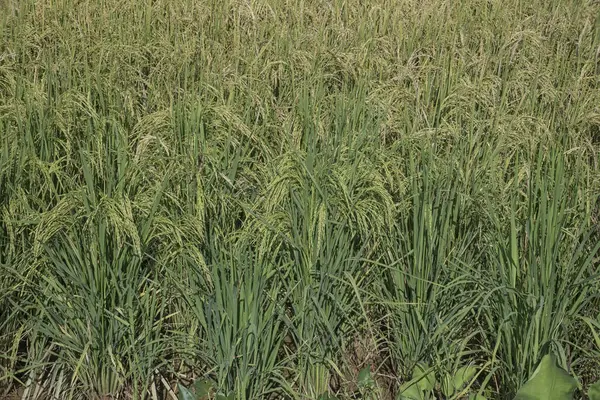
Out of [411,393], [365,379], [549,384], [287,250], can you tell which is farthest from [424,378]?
[287,250]

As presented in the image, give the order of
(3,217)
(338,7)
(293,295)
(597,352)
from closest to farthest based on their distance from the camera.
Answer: (597,352) → (293,295) → (3,217) → (338,7)

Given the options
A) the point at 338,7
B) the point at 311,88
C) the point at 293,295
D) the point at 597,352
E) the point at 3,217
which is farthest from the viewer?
the point at 338,7

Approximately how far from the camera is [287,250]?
2920 mm

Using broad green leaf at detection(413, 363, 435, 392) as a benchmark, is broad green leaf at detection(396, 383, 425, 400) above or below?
below

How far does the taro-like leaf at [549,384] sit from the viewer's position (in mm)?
2344

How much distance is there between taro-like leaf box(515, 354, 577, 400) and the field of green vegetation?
0.04ft

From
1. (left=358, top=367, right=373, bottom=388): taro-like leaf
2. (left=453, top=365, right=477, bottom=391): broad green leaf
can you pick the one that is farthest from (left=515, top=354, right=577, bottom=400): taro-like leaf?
(left=358, top=367, right=373, bottom=388): taro-like leaf

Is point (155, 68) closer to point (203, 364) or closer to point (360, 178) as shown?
point (360, 178)

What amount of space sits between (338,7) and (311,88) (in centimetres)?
166

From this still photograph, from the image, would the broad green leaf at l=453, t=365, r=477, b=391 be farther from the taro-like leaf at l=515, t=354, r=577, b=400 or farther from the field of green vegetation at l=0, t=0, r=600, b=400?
the taro-like leaf at l=515, t=354, r=577, b=400

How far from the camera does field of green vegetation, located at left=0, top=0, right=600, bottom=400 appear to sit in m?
2.69

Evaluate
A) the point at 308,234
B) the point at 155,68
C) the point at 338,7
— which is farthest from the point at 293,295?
the point at 338,7

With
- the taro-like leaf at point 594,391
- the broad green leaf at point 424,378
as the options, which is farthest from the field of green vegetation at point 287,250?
the taro-like leaf at point 594,391

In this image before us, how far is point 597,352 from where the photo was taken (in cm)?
265
